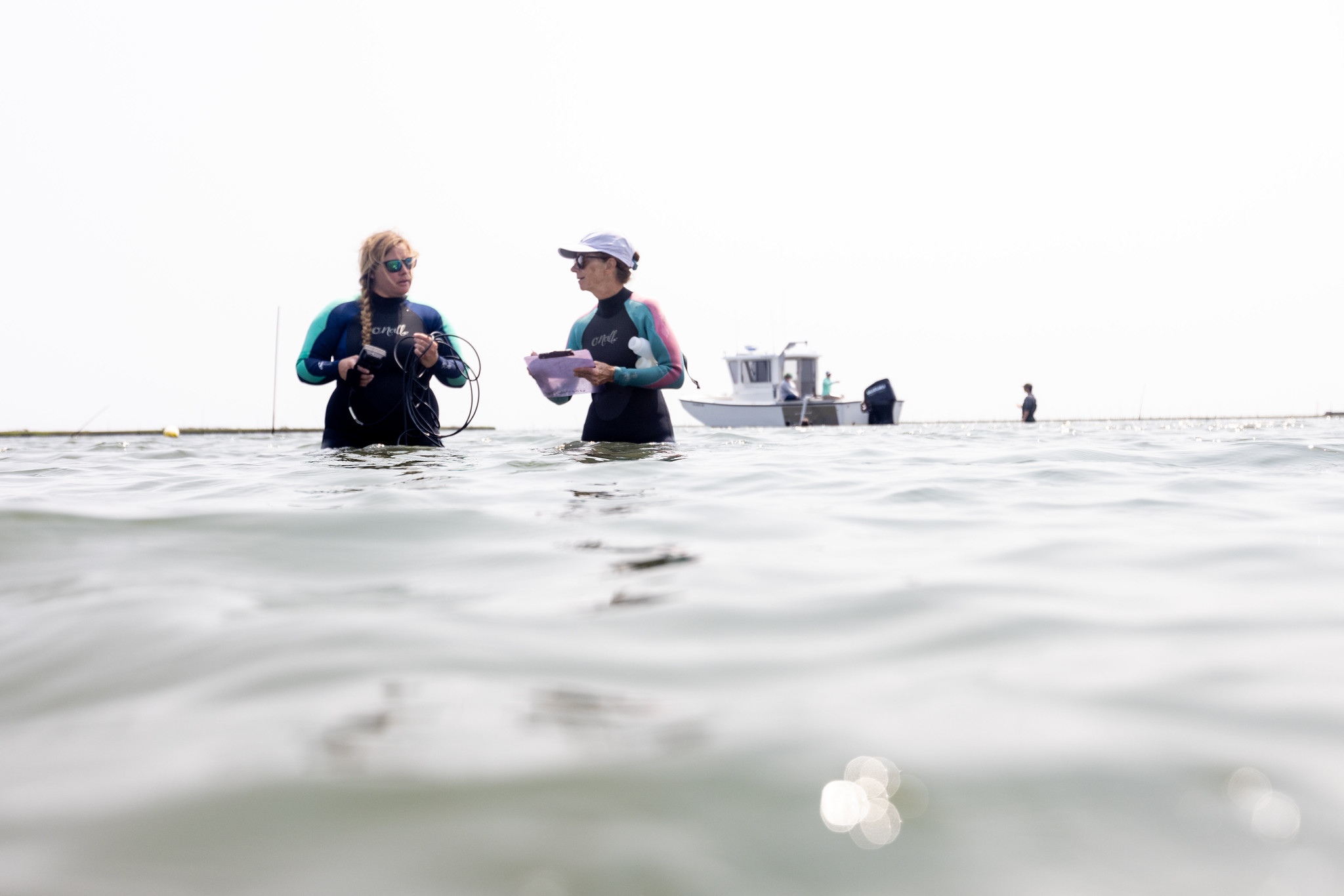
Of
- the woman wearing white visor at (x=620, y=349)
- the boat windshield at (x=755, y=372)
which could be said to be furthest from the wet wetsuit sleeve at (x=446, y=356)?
the boat windshield at (x=755, y=372)

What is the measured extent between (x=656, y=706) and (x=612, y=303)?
Result: 4674 millimetres

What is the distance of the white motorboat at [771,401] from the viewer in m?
25.3

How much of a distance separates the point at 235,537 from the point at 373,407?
342 centimetres

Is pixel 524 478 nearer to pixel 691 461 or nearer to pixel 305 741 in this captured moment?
pixel 691 461

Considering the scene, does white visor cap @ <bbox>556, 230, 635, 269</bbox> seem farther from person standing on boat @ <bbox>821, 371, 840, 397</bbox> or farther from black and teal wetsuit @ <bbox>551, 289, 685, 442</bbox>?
person standing on boat @ <bbox>821, 371, 840, 397</bbox>

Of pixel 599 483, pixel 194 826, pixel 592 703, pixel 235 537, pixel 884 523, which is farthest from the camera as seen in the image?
pixel 599 483

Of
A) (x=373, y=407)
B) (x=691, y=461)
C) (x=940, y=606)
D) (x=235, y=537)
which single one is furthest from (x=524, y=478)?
(x=940, y=606)

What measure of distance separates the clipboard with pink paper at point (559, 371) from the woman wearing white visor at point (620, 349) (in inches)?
3.9

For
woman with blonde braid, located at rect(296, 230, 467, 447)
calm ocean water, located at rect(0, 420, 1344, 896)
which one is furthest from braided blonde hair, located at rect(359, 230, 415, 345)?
calm ocean water, located at rect(0, 420, 1344, 896)

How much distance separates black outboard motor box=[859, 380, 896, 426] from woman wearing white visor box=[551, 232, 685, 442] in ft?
60.3

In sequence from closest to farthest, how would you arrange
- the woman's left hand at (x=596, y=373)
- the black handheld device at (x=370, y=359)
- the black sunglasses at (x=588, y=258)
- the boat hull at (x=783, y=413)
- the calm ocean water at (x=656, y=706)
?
the calm ocean water at (x=656, y=706) < the woman's left hand at (x=596, y=373) < the black handheld device at (x=370, y=359) < the black sunglasses at (x=588, y=258) < the boat hull at (x=783, y=413)

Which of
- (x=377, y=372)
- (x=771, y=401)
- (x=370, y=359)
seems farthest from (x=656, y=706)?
(x=771, y=401)

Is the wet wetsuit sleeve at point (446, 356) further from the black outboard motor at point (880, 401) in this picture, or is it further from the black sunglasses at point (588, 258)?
the black outboard motor at point (880, 401)

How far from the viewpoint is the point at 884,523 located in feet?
8.80
